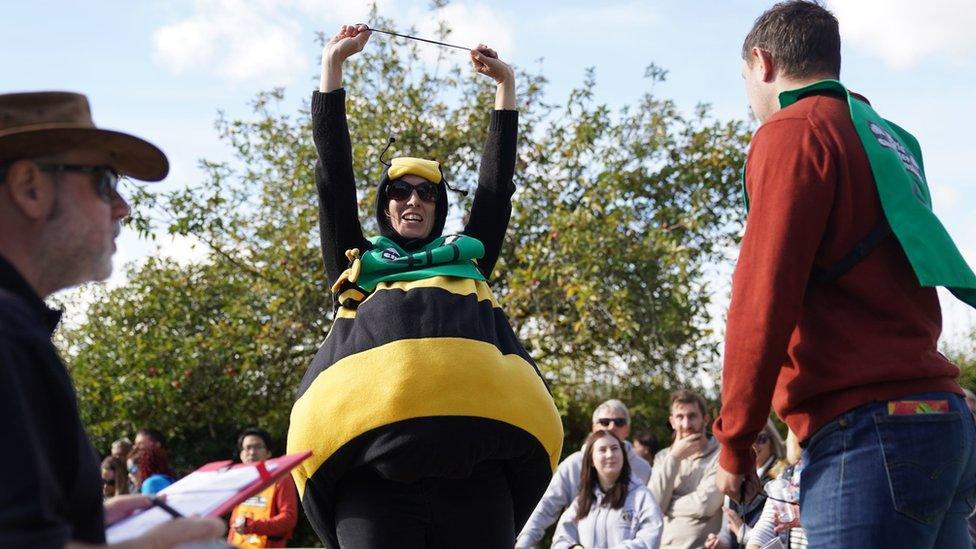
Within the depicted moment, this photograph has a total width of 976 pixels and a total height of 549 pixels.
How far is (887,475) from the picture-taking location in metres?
2.44

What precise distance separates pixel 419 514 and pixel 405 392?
15.3 inches

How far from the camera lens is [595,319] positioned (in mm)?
9914

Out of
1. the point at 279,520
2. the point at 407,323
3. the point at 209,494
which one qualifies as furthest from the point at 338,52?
the point at 279,520

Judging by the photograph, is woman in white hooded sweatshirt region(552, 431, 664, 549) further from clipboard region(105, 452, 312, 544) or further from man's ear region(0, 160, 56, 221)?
→ man's ear region(0, 160, 56, 221)

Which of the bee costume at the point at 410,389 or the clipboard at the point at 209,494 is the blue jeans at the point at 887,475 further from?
the clipboard at the point at 209,494

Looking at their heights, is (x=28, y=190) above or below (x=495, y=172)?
below

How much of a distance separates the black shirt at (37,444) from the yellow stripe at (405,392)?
148 cm

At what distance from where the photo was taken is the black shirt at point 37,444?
5.04 feet

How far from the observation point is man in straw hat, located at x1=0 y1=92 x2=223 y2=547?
1.55 meters

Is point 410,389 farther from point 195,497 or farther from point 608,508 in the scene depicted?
point 608,508

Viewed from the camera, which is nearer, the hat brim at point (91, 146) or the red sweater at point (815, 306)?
the hat brim at point (91, 146)

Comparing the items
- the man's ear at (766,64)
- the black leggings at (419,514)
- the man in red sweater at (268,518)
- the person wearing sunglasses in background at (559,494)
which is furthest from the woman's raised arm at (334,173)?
the man in red sweater at (268,518)

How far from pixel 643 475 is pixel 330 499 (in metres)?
3.87

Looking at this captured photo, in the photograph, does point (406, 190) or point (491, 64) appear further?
point (491, 64)
